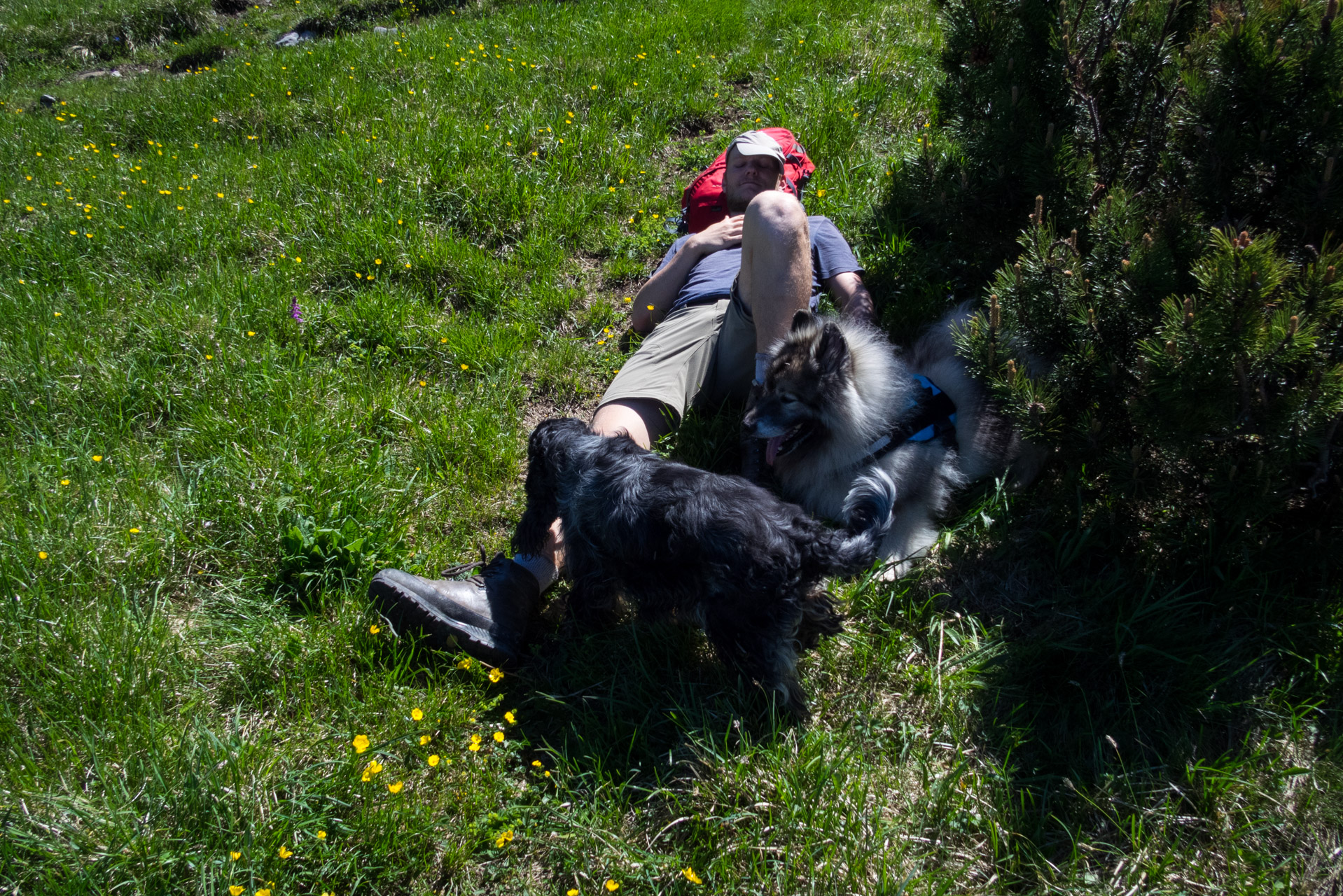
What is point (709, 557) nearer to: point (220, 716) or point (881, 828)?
point (881, 828)

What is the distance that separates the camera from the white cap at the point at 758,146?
418cm

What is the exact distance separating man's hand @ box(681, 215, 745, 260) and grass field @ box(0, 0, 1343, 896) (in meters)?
0.71

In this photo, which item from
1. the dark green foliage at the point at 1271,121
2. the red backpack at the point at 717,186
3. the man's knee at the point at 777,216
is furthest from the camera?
the red backpack at the point at 717,186

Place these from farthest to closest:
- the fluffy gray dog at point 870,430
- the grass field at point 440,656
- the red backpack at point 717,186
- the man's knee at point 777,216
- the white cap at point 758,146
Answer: the red backpack at point 717,186 → the white cap at point 758,146 → the man's knee at point 777,216 → the fluffy gray dog at point 870,430 → the grass field at point 440,656

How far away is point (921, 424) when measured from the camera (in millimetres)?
3211

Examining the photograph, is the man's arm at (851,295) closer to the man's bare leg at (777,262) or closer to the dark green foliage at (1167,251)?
the man's bare leg at (777,262)

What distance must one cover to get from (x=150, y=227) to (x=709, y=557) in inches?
191

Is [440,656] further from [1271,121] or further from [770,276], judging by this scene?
[1271,121]

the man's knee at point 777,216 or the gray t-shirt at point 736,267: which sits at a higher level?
the man's knee at point 777,216

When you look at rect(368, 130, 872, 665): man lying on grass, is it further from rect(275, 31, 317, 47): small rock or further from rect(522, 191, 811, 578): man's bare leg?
rect(275, 31, 317, 47): small rock

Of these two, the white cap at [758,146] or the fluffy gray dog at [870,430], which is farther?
the white cap at [758,146]

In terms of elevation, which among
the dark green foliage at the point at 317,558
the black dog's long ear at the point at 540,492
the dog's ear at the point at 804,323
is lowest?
the dark green foliage at the point at 317,558

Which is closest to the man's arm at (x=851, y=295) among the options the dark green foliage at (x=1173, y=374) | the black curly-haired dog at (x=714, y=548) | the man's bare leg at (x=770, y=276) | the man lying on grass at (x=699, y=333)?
the man lying on grass at (x=699, y=333)

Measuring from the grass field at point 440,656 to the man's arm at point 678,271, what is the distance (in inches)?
12.9
